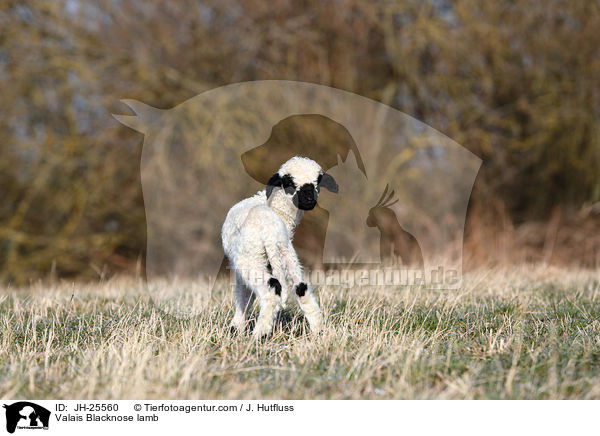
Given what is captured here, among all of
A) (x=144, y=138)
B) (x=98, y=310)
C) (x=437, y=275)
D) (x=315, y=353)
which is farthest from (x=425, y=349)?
(x=144, y=138)

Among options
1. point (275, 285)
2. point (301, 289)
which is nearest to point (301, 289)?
point (301, 289)

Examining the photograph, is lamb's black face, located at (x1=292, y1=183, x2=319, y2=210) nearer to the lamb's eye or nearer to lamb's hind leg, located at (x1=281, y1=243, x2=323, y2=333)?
the lamb's eye

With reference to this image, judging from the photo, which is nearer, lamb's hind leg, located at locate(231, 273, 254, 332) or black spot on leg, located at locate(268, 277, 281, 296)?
black spot on leg, located at locate(268, 277, 281, 296)

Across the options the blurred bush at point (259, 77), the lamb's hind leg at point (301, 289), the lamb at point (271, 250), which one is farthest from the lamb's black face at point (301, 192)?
the blurred bush at point (259, 77)

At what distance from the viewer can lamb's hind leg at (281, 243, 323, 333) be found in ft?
10.2

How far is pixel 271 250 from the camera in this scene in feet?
10.1

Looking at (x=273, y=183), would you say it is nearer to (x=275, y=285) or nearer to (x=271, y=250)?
(x=271, y=250)

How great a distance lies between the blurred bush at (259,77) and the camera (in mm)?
10383

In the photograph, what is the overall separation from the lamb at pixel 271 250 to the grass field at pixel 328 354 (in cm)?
17

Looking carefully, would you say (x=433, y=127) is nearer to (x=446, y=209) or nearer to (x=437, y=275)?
(x=446, y=209)

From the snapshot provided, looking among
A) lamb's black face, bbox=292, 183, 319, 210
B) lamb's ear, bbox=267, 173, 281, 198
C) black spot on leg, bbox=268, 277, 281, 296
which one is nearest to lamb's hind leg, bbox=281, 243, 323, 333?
black spot on leg, bbox=268, 277, 281, 296
